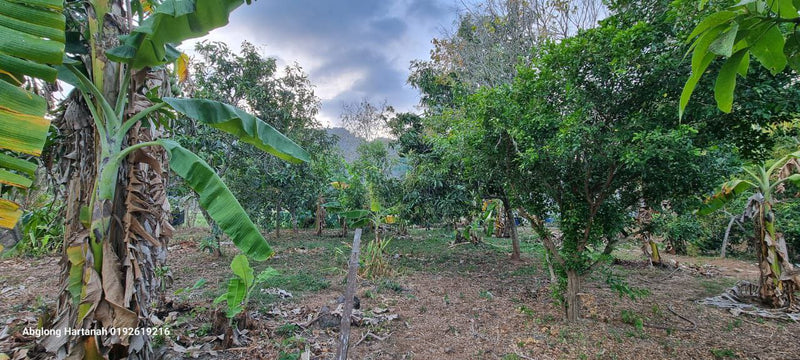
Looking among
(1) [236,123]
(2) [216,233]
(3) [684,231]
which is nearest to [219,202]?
(1) [236,123]

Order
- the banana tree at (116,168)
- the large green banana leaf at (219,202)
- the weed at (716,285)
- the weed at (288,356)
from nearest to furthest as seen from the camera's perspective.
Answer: the banana tree at (116,168) < the large green banana leaf at (219,202) < the weed at (288,356) < the weed at (716,285)

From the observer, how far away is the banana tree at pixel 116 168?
2062 mm

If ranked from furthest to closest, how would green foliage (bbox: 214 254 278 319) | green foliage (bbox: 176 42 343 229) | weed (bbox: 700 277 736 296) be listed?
green foliage (bbox: 176 42 343 229)
weed (bbox: 700 277 736 296)
green foliage (bbox: 214 254 278 319)

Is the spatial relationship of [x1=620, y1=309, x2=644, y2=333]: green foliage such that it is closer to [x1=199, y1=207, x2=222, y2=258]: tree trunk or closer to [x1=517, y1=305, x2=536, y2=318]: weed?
[x1=517, y1=305, x2=536, y2=318]: weed

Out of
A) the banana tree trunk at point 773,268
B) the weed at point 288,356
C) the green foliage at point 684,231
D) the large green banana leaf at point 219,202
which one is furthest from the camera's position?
the green foliage at point 684,231

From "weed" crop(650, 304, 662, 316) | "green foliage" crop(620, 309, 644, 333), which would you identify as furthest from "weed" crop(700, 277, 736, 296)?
"green foliage" crop(620, 309, 644, 333)

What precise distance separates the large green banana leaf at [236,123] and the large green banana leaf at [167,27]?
1.05ft

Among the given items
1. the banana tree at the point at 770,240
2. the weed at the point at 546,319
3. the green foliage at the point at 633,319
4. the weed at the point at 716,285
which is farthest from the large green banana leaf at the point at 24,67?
the weed at the point at 716,285

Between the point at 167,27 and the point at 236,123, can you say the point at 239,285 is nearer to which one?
the point at 236,123

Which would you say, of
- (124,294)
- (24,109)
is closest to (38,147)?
(24,109)

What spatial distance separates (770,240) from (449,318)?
16.5 feet

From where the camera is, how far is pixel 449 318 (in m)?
4.37

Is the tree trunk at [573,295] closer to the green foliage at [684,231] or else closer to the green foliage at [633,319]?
the green foliage at [633,319]

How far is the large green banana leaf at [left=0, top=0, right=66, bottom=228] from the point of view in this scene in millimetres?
1617
